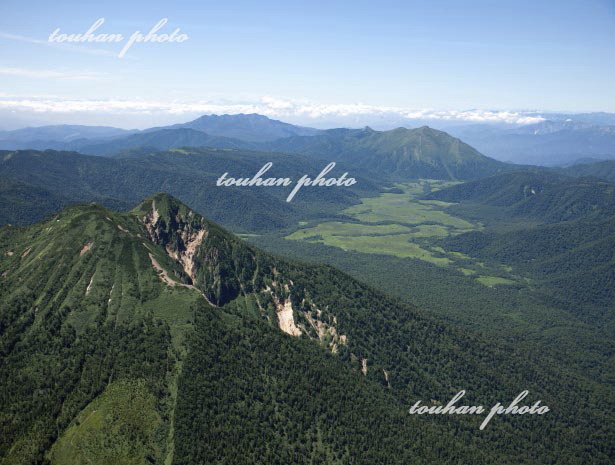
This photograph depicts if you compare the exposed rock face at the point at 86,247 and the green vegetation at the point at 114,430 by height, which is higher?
the exposed rock face at the point at 86,247

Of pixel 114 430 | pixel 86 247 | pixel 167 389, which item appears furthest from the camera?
pixel 86 247

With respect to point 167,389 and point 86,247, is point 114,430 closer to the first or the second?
point 167,389

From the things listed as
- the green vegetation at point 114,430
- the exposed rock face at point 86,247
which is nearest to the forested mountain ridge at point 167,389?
the green vegetation at point 114,430

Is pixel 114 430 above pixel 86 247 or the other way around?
the other way around

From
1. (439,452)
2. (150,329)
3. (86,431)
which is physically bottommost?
(439,452)

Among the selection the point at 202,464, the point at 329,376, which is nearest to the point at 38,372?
the point at 202,464

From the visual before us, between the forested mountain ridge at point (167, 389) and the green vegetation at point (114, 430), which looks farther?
the forested mountain ridge at point (167, 389)

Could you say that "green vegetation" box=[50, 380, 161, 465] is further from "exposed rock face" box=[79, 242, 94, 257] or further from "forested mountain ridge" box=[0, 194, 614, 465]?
"exposed rock face" box=[79, 242, 94, 257]

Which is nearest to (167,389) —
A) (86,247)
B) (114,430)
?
(114,430)

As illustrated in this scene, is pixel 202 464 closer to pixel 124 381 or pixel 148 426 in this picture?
pixel 148 426

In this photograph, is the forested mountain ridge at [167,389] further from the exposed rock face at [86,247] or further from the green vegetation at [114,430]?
the exposed rock face at [86,247]

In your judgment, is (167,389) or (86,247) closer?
(167,389)
